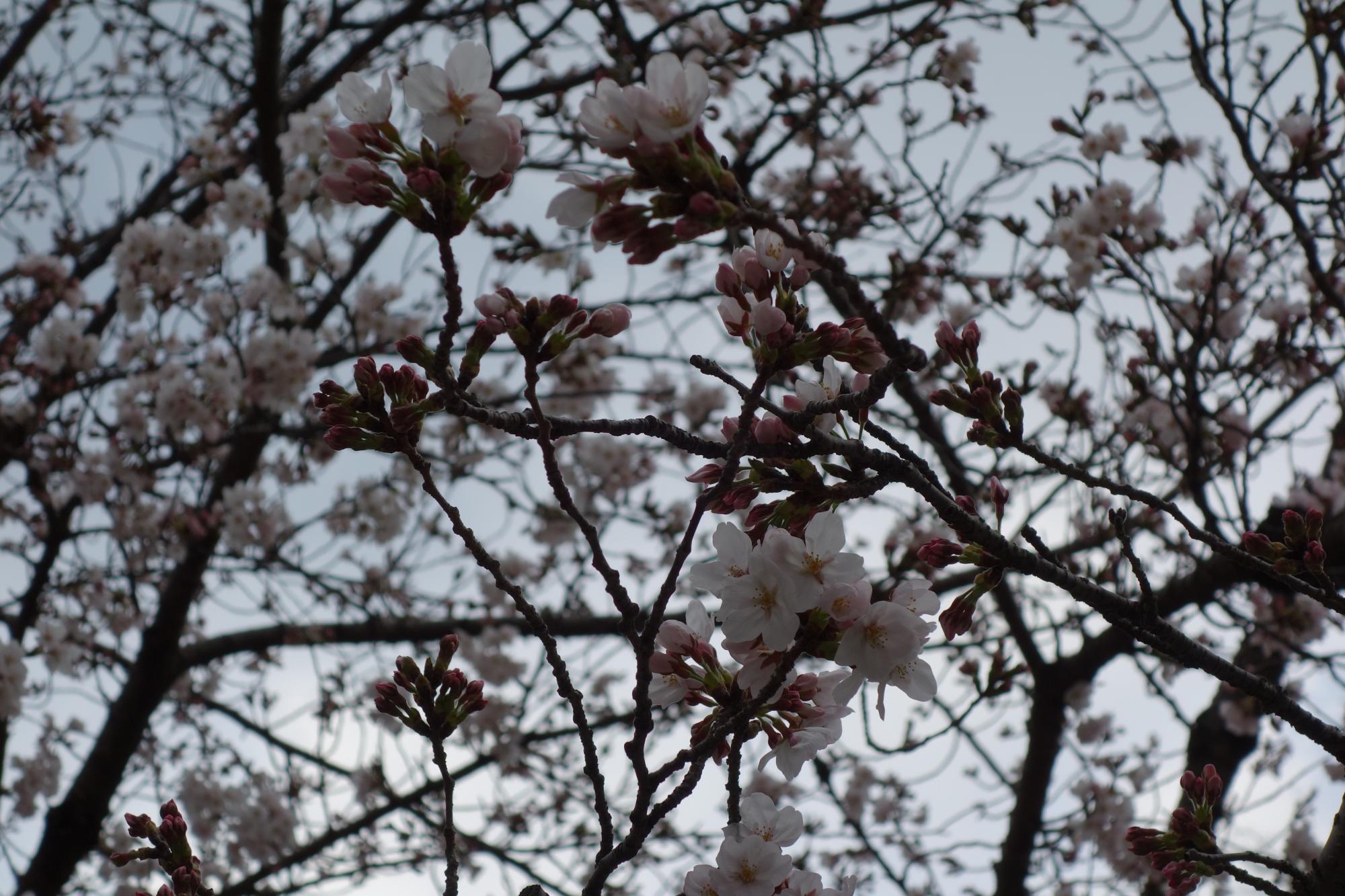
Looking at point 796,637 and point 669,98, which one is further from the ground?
point 669,98

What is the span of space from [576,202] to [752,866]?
92 cm

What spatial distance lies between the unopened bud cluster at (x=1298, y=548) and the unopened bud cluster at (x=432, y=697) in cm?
121

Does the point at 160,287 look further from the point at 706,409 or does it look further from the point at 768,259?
the point at 768,259

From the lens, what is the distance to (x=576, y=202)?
3.58 ft

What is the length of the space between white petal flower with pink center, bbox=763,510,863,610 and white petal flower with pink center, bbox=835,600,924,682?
2.8 inches

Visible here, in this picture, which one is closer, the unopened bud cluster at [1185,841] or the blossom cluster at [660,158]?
the blossom cluster at [660,158]

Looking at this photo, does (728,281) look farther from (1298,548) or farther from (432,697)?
(1298,548)

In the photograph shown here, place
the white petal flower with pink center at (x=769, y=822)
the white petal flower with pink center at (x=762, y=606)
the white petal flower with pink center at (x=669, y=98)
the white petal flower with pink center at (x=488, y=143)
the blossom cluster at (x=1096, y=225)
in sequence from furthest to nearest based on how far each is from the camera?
the blossom cluster at (x=1096, y=225), the white petal flower with pink center at (x=769, y=822), the white petal flower with pink center at (x=762, y=606), the white petal flower with pink center at (x=488, y=143), the white petal flower with pink center at (x=669, y=98)

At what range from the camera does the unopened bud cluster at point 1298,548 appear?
1.42m

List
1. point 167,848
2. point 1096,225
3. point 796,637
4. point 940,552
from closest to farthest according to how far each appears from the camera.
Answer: point 796,637, point 940,552, point 167,848, point 1096,225

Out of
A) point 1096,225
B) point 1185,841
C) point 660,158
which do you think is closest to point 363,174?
point 660,158

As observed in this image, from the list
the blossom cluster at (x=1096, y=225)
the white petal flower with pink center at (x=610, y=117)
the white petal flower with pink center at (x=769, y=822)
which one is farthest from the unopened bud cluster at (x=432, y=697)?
the blossom cluster at (x=1096, y=225)

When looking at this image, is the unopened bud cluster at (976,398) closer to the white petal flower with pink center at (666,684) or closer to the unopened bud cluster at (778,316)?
the unopened bud cluster at (778,316)

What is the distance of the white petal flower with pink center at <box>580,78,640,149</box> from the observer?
0.95 meters
